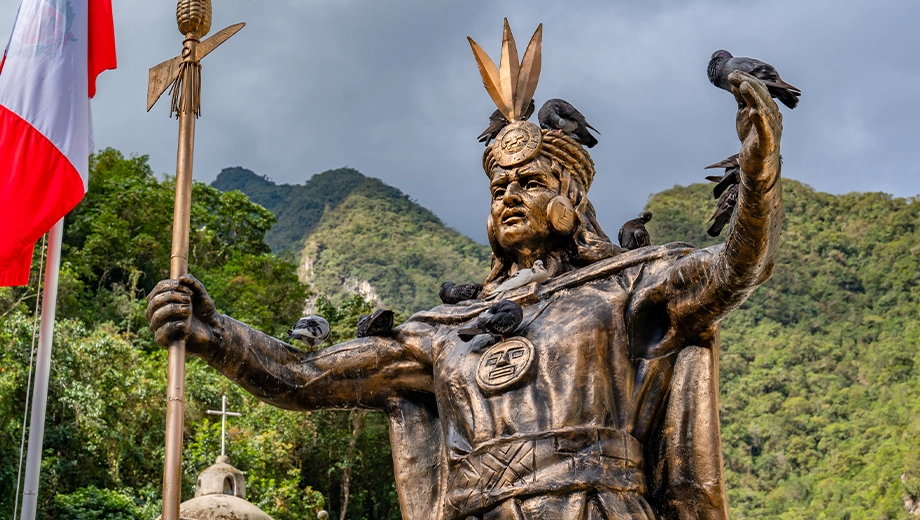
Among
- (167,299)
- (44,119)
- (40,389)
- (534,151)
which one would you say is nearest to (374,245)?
(44,119)

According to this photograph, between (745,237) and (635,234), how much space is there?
4.97ft

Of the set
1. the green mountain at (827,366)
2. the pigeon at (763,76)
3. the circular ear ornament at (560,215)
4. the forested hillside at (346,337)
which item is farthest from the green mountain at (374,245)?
the pigeon at (763,76)

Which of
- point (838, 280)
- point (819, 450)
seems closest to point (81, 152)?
point (819, 450)

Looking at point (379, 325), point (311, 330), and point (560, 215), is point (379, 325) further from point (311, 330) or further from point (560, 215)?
point (560, 215)

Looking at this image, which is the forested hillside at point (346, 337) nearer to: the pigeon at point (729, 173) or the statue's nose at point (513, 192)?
the statue's nose at point (513, 192)

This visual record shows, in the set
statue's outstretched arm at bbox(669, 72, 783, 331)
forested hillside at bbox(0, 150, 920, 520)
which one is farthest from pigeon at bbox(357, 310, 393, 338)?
forested hillside at bbox(0, 150, 920, 520)

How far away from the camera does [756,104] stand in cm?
565

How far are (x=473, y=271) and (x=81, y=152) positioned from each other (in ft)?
143

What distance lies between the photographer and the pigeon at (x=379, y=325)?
7402mm

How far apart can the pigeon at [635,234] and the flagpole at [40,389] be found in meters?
3.81

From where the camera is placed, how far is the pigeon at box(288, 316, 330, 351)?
7109 mm

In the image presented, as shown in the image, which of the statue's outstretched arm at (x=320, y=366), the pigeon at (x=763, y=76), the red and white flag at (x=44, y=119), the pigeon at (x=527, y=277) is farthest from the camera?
the red and white flag at (x=44, y=119)

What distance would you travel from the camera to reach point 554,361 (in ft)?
21.5

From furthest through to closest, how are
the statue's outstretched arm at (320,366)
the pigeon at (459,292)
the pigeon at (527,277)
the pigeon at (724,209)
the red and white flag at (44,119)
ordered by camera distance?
the red and white flag at (44,119), the pigeon at (459,292), the pigeon at (527,277), the statue's outstretched arm at (320,366), the pigeon at (724,209)
